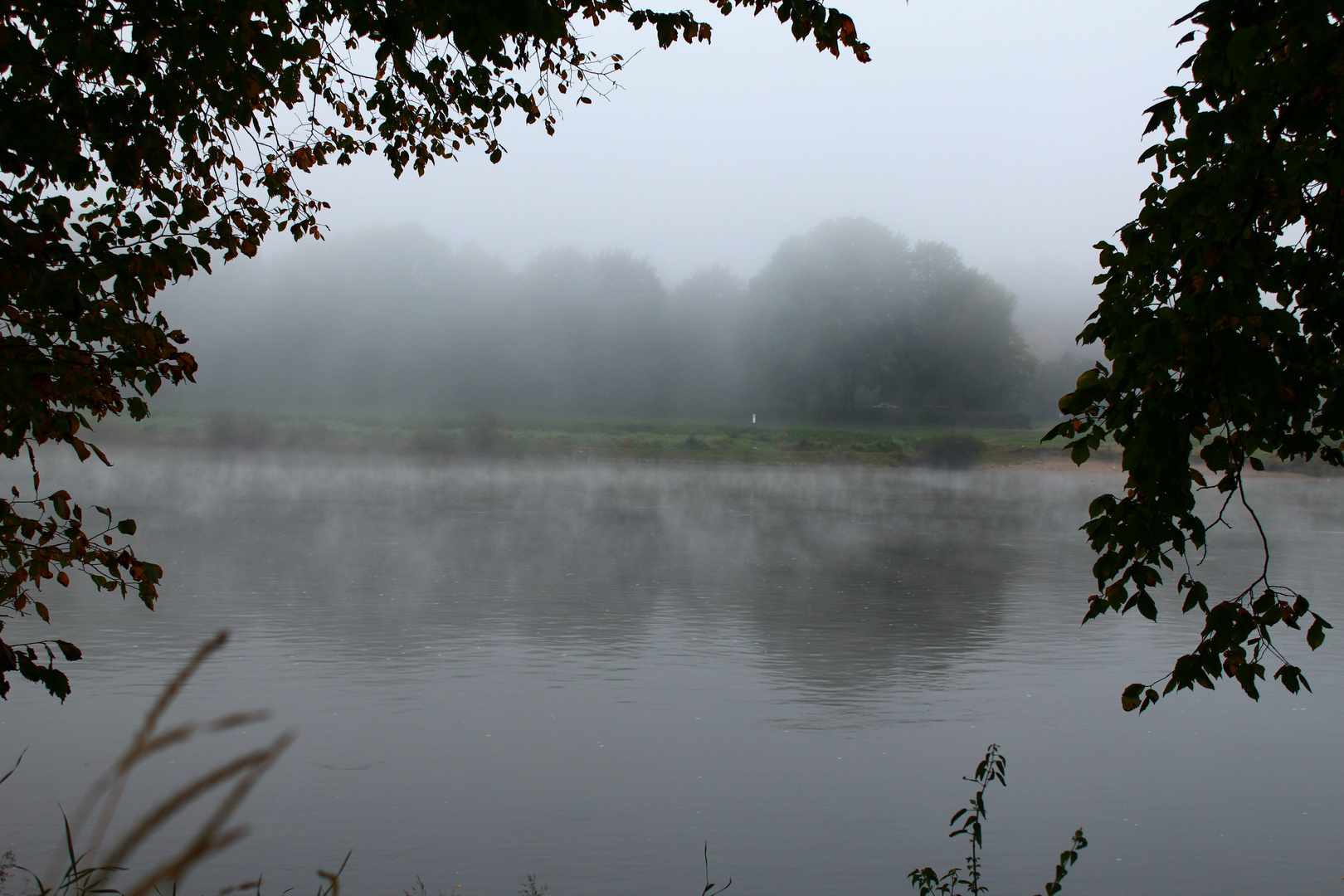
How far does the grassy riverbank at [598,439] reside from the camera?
55.5m

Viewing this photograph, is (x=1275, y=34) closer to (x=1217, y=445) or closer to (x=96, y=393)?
(x=1217, y=445)

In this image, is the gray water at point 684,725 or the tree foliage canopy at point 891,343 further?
the tree foliage canopy at point 891,343

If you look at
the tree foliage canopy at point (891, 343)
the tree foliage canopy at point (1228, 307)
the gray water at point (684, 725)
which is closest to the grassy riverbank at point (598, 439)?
the tree foliage canopy at point (891, 343)

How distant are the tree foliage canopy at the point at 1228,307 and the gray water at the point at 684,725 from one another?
2.83 metres

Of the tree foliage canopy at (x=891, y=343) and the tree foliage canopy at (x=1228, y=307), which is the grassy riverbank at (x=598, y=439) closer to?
the tree foliage canopy at (x=891, y=343)

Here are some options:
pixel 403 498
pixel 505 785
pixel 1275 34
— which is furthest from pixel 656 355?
pixel 1275 34

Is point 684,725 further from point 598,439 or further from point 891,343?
point 891,343

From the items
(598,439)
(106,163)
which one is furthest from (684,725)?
(598,439)

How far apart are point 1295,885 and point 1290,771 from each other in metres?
2.39

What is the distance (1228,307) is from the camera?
3588 mm

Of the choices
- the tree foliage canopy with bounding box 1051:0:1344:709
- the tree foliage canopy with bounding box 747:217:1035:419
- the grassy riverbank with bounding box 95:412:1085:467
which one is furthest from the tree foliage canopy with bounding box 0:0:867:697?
the tree foliage canopy with bounding box 747:217:1035:419

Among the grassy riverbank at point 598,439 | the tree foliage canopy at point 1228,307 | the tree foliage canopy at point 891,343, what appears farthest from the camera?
the tree foliage canopy at point 891,343

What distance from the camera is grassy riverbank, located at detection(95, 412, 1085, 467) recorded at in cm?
5550

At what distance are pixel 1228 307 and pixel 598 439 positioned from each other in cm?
5372
